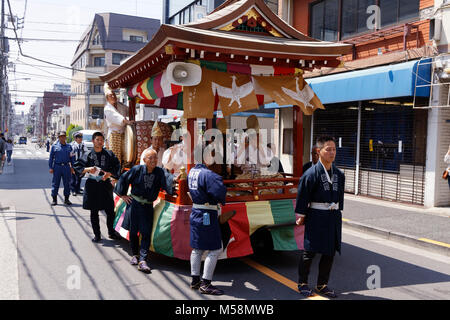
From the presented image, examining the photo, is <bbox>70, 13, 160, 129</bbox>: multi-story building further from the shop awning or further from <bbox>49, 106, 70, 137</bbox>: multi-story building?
the shop awning

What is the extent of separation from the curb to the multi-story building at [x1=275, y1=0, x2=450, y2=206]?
2.87 m

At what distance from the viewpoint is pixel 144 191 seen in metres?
5.18

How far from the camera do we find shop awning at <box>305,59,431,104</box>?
943 cm

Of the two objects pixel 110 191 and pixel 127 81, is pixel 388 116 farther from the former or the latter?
pixel 110 191

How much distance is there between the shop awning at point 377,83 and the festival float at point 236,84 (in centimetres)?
420

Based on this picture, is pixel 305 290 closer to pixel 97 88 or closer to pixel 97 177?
pixel 97 177

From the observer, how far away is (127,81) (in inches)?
309

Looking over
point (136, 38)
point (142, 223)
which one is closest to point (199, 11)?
point (142, 223)

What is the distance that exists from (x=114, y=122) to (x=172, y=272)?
11.7ft

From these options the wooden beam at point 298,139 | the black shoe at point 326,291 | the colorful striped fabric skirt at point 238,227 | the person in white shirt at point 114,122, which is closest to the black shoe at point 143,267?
the colorful striped fabric skirt at point 238,227

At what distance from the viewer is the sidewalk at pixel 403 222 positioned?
6988mm
